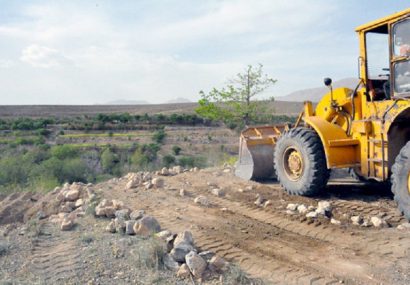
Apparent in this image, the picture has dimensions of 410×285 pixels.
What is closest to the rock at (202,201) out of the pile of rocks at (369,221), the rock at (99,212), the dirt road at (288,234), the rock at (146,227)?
the dirt road at (288,234)

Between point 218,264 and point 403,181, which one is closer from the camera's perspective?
point 218,264

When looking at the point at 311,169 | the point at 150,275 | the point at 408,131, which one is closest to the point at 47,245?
the point at 150,275

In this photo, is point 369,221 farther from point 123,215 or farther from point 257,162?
point 257,162

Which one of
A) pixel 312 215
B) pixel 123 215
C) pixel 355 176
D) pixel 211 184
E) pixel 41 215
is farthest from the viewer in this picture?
pixel 211 184

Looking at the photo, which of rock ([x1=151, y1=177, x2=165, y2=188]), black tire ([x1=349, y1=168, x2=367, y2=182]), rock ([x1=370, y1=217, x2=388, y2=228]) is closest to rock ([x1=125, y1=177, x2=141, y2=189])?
rock ([x1=151, y1=177, x2=165, y2=188])

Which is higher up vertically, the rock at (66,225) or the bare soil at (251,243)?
the rock at (66,225)

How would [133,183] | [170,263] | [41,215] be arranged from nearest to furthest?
[170,263] → [41,215] → [133,183]

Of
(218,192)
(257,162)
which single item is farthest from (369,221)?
(257,162)

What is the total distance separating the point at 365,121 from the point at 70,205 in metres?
5.32

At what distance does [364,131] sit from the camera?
716 cm

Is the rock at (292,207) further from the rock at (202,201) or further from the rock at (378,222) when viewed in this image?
the rock at (202,201)

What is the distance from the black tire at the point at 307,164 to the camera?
7.73 metres

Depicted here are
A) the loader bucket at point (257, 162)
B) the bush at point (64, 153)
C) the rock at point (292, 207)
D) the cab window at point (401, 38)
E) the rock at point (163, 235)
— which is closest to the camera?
the rock at point (163, 235)

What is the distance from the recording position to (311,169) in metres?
7.76
